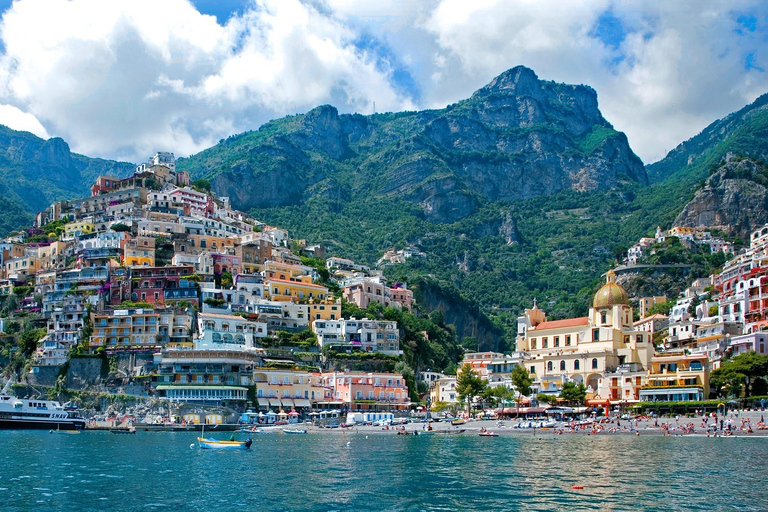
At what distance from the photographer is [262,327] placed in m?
107

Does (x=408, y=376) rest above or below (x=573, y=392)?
above

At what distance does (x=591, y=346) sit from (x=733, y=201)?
7788cm

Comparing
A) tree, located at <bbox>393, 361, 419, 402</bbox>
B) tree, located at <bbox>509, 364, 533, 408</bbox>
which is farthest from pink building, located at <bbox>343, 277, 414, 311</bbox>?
tree, located at <bbox>509, 364, 533, 408</bbox>

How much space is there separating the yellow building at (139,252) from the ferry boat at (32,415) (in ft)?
94.7

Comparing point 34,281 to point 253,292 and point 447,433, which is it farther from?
point 447,433

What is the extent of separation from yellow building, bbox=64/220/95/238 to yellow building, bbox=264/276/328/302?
101ft

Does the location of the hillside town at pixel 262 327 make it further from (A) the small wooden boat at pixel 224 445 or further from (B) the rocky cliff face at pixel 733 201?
(B) the rocky cliff face at pixel 733 201

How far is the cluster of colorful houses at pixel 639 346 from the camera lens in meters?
90.8

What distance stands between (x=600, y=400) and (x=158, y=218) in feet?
234

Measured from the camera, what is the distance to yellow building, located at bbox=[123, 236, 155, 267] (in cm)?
11525

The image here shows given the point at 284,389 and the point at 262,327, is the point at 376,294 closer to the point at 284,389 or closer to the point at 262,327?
the point at 262,327

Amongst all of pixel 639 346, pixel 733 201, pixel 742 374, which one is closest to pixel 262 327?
pixel 639 346

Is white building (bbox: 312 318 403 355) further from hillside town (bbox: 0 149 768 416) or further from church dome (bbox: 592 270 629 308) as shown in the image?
church dome (bbox: 592 270 629 308)

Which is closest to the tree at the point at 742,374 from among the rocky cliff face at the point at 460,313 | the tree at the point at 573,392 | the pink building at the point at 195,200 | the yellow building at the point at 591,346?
the yellow building at the point at 591,346
